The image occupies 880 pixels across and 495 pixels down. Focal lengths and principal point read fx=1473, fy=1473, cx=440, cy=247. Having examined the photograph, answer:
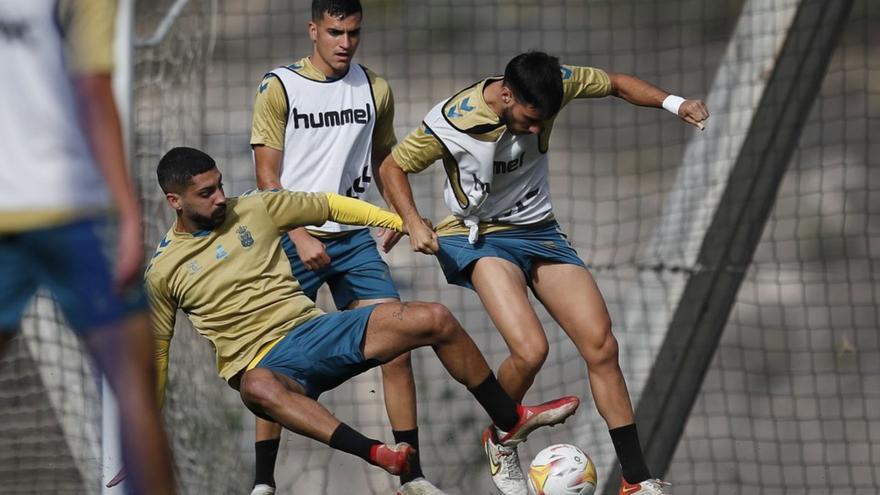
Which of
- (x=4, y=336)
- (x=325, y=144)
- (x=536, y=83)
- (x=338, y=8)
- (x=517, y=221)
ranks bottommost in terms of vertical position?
(x=4, y=336)

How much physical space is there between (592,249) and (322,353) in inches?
184

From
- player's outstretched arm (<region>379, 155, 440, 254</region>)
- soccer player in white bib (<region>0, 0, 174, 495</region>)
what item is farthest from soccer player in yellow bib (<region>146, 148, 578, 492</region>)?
soccer player in white bib (<region>0, 0, 174, 495</region>)

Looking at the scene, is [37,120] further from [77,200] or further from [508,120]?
[508,120]

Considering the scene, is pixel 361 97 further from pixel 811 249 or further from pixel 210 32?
pixel 811 249

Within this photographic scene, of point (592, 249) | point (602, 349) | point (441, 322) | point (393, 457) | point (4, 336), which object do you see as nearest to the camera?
point (4, 336)

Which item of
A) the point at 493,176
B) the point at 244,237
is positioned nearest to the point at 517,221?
the point at 493,176

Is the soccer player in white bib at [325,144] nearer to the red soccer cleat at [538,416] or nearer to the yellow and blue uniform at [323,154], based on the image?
the yellow and blue uniform at [323,154]

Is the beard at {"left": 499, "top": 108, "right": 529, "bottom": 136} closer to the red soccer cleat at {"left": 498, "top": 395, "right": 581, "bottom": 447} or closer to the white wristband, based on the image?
the white wristband

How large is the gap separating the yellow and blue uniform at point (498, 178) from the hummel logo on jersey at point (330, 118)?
33 centimetres

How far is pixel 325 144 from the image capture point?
20.3 ft

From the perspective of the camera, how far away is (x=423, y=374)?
32.9 feet

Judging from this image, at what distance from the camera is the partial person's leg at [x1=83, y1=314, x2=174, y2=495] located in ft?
10.9

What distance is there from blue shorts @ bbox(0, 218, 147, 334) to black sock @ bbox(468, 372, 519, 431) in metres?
2.54

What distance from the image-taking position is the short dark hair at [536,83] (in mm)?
5578
